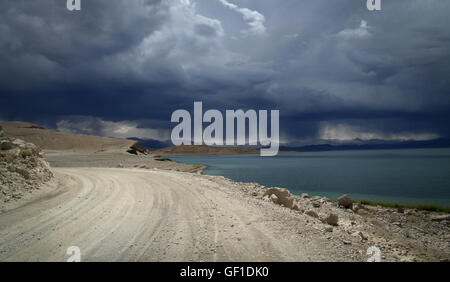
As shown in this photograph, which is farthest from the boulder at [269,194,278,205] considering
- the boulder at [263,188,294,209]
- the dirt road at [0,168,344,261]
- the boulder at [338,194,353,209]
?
the boulder at [338,194,353,209]

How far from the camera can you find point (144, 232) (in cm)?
691

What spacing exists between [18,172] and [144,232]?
27.7ft

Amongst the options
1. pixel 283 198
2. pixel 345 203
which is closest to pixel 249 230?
pixel 283 198

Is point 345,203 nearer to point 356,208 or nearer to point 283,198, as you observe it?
point 356,208

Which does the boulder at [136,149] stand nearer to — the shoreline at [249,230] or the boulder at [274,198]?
the shoreline at [249,230]

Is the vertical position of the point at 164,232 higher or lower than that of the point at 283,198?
higher

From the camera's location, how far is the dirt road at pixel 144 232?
5.55 metres

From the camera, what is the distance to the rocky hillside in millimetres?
10009

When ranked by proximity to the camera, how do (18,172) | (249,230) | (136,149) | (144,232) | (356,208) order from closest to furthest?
(144,232), (249,230), (18,172), (356,208), (136,149)

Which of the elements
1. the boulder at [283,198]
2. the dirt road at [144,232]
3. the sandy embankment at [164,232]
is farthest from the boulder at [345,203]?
the dirt road at [144,232]

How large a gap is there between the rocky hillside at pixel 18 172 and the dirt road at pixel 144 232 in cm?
97
